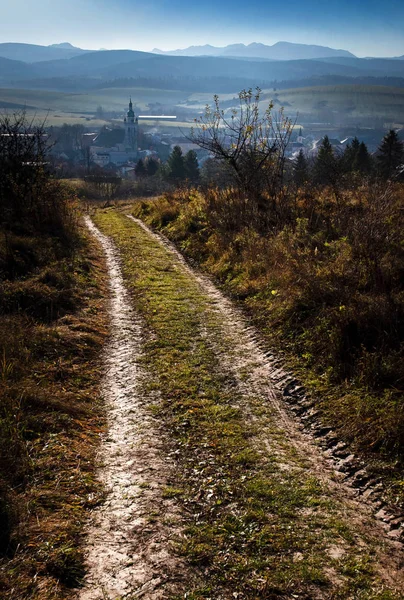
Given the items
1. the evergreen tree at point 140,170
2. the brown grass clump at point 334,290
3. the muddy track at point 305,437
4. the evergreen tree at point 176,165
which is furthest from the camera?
the evergreen tree at point 140,170

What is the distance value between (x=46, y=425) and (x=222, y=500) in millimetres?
2399

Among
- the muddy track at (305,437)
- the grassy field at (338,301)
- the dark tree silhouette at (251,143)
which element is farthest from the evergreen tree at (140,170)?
the muddy track at (305,437)

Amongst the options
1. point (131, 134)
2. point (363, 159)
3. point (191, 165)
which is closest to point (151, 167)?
point (191, 165)

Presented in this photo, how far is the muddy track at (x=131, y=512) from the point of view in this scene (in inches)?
141

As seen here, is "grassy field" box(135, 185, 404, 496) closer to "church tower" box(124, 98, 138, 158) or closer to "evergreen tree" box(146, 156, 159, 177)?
"evergreen tree" box(146, 156, 159, 177)

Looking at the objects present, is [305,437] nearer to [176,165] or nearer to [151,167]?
[176,165]

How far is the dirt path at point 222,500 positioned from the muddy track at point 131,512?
0.01 m

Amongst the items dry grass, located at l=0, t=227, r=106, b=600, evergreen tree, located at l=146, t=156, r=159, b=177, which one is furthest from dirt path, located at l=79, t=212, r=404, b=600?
evergreen tree, located at l=146, t=156, r=159, b=177

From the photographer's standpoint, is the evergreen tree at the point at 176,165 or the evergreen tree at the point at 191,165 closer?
the evergreen tree at the point at 176,165

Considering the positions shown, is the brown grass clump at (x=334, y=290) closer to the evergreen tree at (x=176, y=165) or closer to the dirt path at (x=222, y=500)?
the dirt path at (x=222, y=500)

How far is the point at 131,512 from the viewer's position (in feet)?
14.3

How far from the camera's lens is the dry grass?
3.67 m

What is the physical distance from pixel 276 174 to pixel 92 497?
13.4 m

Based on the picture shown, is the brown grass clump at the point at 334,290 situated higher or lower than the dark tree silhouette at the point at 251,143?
lower
